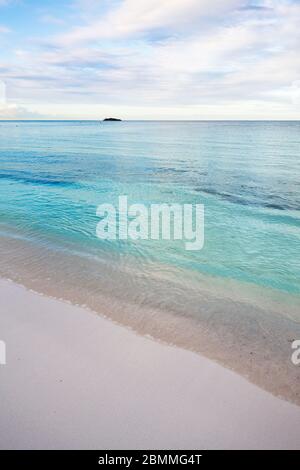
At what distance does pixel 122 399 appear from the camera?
4719mm

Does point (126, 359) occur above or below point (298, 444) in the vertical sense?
above

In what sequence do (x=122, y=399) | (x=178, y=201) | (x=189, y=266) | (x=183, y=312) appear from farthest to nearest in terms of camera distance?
1. (x=178, y=201)
2. (x=189, y=266)
3. (x=183, y=312)
4. (x=122, y=399)

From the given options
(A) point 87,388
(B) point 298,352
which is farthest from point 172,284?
(A) point 87,388

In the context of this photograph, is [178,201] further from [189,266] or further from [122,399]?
[122,399]

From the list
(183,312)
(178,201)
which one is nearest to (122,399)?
(183,312)

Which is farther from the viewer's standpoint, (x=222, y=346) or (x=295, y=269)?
(x=295, y=269)

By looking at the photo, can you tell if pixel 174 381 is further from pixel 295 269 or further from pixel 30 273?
pixel 295 269

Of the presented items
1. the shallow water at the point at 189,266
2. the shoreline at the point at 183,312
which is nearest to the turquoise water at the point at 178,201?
→ the shallow water at the point at 189,266

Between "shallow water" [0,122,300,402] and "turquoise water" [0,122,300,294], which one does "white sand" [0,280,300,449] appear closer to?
"shallow water" [0,122,300,402]

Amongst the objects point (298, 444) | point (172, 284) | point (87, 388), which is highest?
point (172, 284)

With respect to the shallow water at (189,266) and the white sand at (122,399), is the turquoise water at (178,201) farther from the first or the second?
the white sand at (122,399)

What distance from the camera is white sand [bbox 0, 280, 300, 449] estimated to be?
4207mm

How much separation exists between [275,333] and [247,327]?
559 mm

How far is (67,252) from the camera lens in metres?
10.4
